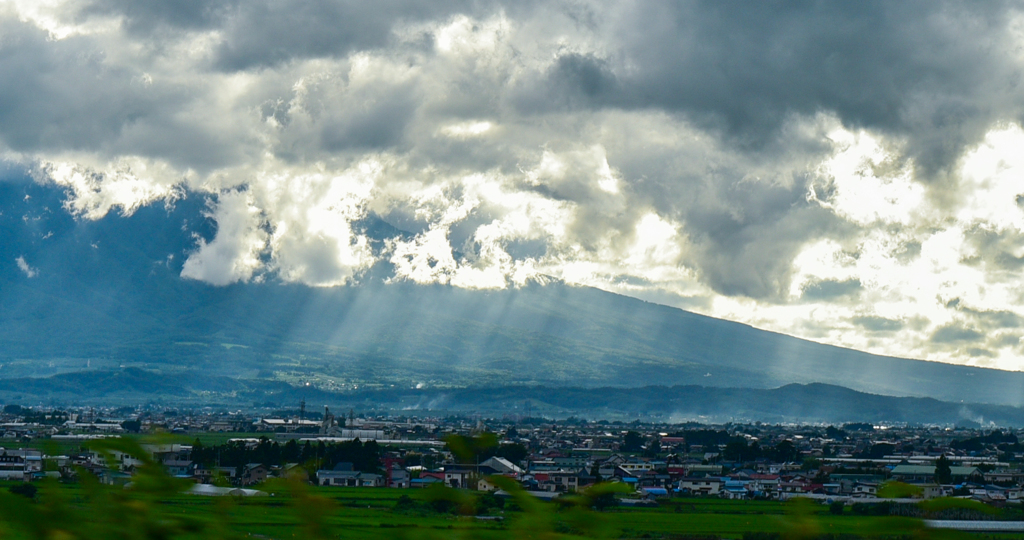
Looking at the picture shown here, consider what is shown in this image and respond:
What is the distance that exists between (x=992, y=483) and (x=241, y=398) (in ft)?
528

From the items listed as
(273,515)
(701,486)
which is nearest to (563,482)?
(273,515)

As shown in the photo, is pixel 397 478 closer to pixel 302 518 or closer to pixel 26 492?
pixel 26 492

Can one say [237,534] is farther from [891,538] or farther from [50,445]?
[891,538]

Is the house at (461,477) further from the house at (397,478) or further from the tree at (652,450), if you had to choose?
the tree at (652,450)

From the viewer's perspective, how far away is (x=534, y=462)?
51562 millimetres

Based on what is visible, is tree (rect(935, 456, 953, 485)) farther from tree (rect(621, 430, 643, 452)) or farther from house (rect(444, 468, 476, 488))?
tree (rect(621, 430, 643, 452))

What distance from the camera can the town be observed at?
9.84 ft

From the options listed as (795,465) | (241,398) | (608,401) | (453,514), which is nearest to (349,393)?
(241,398)

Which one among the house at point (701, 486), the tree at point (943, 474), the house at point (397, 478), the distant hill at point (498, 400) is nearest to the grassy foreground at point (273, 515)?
the tree at point (943, 474)

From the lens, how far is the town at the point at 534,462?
2998 millimetres

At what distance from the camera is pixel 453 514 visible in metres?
3.21

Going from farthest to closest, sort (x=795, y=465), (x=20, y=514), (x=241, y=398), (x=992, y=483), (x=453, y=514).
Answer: (x=241, y=398) < (x=795, y=465) < (x=992, y=483) < (x=453, y=514) < (x=20, y=514)

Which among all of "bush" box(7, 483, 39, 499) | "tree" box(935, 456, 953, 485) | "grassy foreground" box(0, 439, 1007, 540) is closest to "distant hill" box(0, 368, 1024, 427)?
"tree" box(935, 456, 953, 485)

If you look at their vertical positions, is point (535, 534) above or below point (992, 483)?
above
